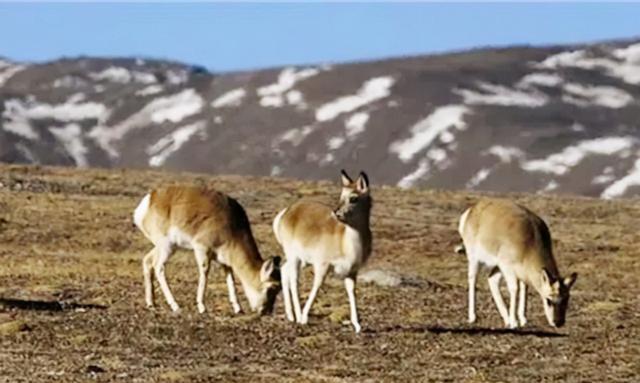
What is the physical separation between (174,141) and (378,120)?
15862mm

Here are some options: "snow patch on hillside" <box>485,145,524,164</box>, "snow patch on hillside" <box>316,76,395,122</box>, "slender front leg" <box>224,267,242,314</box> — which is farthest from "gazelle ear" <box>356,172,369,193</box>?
"snow patch on hillside" <box>316,76,395,122</box>

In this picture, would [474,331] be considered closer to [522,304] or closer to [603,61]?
[522,304]

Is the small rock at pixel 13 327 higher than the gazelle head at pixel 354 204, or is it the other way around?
the gazelle head at pixel 354 204

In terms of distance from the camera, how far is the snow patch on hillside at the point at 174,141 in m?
120

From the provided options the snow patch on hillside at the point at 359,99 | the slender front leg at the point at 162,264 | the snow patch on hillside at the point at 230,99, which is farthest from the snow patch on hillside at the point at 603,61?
the slender front leg at the point at 162,264

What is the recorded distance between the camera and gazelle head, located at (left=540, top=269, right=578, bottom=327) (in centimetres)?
Result: 2305

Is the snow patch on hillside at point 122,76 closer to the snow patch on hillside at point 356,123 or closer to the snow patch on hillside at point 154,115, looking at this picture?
the snow patch on hillside at point 154,115

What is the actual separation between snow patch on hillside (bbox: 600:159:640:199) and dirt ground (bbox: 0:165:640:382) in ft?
155

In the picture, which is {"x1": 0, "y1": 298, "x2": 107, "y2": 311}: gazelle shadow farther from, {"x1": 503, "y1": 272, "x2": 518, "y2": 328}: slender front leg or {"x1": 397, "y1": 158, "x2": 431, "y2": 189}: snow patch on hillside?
{"x1": 397, "y1": 158, "x2": 431, "y2": 189}: snow patch on hillside

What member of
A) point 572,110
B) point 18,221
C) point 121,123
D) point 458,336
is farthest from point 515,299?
point 121,123

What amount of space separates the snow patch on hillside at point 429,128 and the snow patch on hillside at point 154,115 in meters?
20.5

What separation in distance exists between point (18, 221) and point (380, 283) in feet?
47.2

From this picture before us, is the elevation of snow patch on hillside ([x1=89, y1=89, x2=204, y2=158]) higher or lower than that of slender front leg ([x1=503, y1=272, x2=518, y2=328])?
lower

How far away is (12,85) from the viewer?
139375 mm
